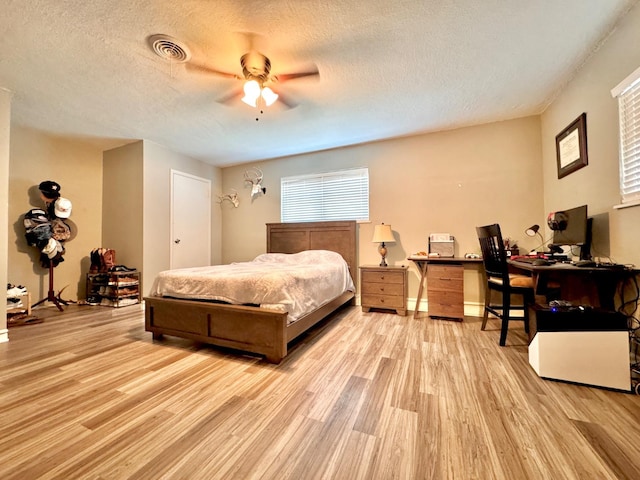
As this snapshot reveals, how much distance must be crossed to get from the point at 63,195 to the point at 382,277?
500 centimetres

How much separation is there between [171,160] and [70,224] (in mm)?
1827

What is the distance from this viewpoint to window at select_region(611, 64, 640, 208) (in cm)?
Answer: 178

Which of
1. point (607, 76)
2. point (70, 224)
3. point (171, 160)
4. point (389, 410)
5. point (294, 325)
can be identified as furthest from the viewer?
point (171, 160)

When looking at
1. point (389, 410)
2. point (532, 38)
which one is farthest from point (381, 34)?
point (389, 410)

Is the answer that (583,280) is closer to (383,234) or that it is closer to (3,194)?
(383,234)

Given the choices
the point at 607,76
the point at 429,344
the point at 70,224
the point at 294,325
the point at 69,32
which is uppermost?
the point at 69,32

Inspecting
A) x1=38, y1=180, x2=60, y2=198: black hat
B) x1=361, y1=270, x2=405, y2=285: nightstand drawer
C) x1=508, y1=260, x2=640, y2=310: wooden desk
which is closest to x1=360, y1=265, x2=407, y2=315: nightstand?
x1=361, y1=270, x2=405, y2=285: nightstand drawer

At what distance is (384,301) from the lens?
3.42 metres

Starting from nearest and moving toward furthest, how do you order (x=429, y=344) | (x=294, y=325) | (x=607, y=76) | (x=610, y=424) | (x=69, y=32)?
(x=610, y=424), (x=69, y=32), (x=607, y=76), (x=294, y=325), (x=429, y=344)

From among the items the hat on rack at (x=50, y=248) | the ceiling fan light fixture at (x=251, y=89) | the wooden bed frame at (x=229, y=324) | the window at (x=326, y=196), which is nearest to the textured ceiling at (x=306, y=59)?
the ceiling fan light fixture at (x=251, y=89)

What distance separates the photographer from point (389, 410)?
1.44 m

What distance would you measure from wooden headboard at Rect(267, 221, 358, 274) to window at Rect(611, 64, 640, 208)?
269cm

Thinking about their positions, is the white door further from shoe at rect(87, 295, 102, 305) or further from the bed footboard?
the bed footboard

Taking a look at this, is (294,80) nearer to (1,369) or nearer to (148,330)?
(148,330)
